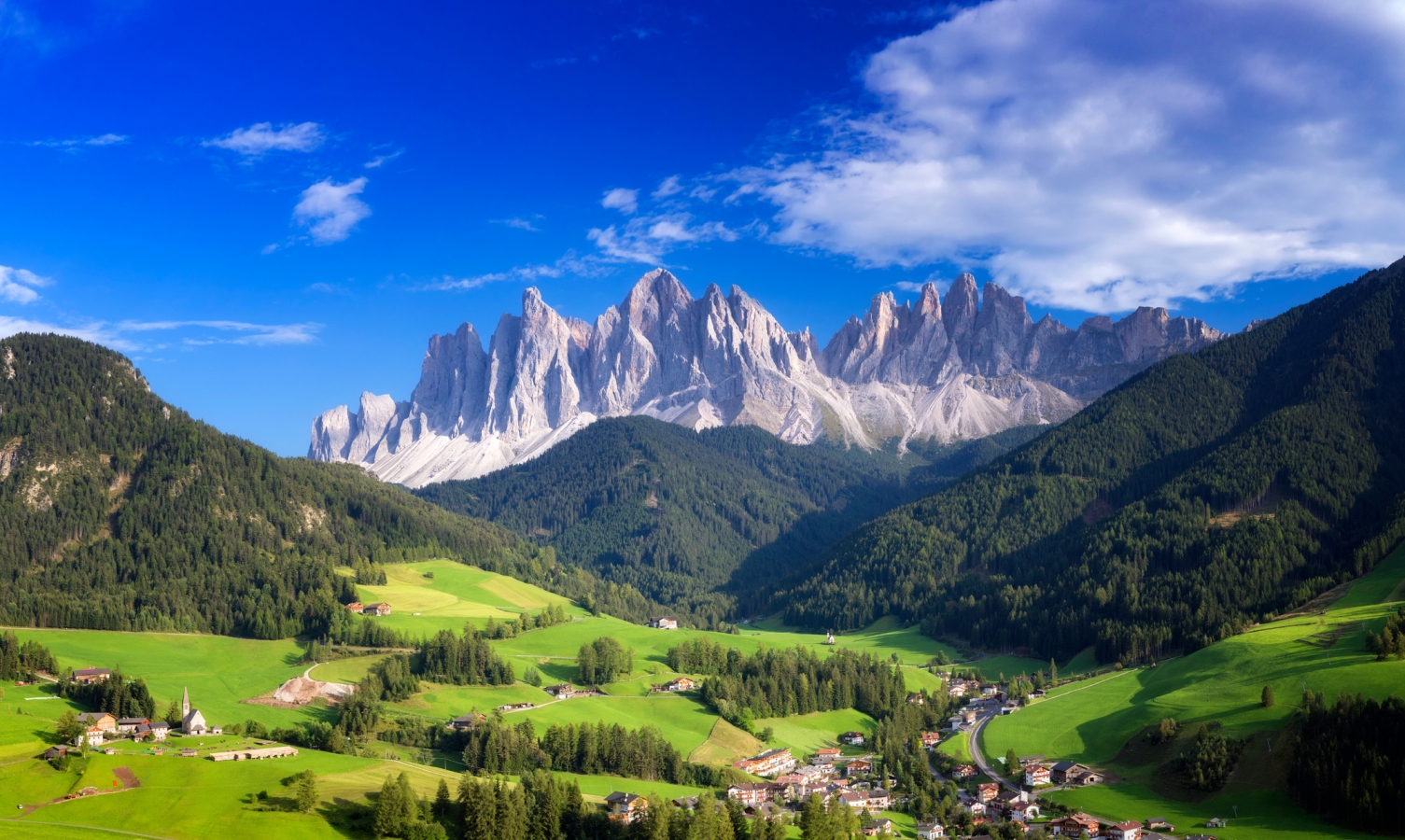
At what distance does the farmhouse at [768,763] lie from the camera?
381 ft

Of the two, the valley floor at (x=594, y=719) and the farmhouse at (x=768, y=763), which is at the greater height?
the valley floor at (x=594, y=719)

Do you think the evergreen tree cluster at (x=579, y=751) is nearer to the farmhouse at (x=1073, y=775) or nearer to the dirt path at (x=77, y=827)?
the farmhouse at (x=1073, y=775)

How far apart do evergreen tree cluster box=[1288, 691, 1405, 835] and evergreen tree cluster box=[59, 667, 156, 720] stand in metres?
110

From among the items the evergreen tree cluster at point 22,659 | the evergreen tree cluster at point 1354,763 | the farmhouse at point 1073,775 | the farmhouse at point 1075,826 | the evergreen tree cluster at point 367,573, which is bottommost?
the farmhouse at point 1075,826

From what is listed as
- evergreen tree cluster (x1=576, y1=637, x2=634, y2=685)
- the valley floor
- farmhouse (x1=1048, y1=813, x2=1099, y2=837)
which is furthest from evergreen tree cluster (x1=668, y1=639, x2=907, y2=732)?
farmhouse (x1=1048, y1=813, x2=1099, y2=837)

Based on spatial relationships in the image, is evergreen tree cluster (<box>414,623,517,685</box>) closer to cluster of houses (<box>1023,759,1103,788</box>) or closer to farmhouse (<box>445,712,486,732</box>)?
farmhouse (<box>445,712,486,732</box>)

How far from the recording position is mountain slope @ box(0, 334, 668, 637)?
157m

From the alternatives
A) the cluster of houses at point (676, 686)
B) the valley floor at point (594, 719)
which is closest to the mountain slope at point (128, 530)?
the valley floor at point (594, 719)

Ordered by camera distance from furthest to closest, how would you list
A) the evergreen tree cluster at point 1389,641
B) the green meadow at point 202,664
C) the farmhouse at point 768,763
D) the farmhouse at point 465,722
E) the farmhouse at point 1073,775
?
the green meadow at point 202,664
the farmhouse at point 465,722
the farmhouse at point 768,763
the evergreen tree cluster at point 1389,641
the farmhouse at point 1073,775

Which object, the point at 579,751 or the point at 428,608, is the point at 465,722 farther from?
the point at 428,608

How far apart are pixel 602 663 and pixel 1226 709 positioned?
269 feet

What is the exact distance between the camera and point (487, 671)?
14662 centimetres

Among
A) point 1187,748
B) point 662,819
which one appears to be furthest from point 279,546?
point 1187,748

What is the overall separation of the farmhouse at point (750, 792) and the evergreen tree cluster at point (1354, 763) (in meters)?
47.4
